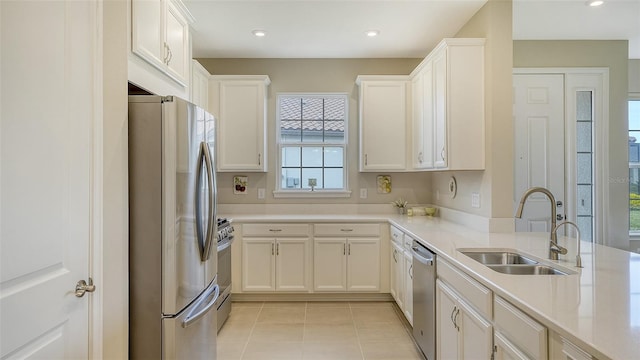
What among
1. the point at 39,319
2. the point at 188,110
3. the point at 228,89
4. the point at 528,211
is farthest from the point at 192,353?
the point at 528,211

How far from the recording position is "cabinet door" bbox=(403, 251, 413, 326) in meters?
2.77

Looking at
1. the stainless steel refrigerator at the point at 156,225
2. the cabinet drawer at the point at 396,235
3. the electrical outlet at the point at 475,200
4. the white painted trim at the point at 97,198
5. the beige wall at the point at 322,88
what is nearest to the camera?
the white painted trim at the point at 97,198

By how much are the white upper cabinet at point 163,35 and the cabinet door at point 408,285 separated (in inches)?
88.0

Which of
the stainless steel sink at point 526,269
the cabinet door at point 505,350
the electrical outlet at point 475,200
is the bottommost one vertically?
the cabinet door at point 505,350

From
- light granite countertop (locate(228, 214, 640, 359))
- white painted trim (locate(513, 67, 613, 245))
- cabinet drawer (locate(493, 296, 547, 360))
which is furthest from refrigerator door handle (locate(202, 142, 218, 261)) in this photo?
white painted trim (locate(513, 67, 613, 245))

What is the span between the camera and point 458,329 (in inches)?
71.8

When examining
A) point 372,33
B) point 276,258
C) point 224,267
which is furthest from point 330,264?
point 372,33

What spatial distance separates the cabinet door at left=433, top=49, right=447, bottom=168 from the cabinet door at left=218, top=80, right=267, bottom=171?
6.16ft

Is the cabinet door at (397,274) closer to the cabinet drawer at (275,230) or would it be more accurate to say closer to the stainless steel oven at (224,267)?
the cabinet drawer at (275,230)

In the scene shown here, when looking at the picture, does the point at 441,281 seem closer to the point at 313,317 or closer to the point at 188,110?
the point at 313,317

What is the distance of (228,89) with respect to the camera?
379cm

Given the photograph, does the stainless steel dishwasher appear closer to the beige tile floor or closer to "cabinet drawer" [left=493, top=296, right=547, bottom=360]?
the beige tile floor

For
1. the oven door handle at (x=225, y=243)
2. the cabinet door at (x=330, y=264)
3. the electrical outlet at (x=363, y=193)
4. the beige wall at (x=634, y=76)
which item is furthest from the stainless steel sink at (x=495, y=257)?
the beige wall at (x=634, y=76)

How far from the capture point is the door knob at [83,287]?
130cm
